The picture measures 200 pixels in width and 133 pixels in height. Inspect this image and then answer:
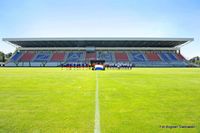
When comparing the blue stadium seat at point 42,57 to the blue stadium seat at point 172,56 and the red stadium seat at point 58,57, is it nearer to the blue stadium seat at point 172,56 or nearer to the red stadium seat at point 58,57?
the red stadium seat at point 58,57

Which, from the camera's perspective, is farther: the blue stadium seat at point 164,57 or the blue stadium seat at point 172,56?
the blue stadium seat at point 172,56

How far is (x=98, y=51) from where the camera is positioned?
86188 millimetres

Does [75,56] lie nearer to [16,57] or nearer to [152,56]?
[16,57]

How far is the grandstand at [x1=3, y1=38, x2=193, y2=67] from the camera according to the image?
7875 centimetres

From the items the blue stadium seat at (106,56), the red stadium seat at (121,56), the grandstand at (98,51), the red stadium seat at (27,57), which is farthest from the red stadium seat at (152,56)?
the red stadium seat at (27,57)

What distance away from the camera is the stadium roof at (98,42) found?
3071 inches

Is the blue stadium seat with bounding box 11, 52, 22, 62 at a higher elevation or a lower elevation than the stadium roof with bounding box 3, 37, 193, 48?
lower

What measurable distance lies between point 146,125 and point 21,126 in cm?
278

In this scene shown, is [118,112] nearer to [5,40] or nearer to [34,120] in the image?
[34,120]

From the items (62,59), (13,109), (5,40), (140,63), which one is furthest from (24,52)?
(13,109)

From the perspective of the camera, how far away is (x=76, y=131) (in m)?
4.16

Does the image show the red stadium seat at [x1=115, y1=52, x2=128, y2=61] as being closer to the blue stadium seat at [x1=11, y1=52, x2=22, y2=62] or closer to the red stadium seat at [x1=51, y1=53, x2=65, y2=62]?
the red stadium seat at [x1=51, y1=53, x2=65, y2=62]

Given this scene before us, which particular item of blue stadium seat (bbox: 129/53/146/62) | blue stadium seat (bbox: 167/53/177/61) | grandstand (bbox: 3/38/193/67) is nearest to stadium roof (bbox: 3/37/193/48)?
grandstand (bbox: 3/38/193/67)

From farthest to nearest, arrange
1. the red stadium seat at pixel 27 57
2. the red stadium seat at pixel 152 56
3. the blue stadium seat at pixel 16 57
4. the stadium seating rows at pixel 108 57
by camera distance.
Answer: the blue stadium seat at pixel 16 57 → the red stadium seat at pixel 27 57 → the red stadium seat at pixel 152 56 → the stadium seating rows at pixel 108 57
